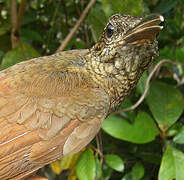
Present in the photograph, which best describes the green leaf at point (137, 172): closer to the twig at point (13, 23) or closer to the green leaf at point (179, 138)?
the green leaf at point (179, 138)

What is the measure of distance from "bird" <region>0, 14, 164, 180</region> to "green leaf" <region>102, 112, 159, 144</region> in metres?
0.29

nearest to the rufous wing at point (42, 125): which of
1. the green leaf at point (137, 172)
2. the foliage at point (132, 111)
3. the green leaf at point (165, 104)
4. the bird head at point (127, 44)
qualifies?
the bird head at point (127, 44)

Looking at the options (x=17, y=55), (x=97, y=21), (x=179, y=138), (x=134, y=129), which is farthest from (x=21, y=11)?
(x=179, y=138)

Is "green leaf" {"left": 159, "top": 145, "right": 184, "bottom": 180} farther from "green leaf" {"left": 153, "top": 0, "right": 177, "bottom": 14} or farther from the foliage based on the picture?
"green leaf" {"left": 153, "top": 0, "right": 177, "bottom": 14}

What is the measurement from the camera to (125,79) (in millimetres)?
1246

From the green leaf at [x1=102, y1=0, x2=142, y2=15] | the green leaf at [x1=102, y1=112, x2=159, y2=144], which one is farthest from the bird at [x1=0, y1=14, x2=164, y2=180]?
the green leaf at [x1=102, y1=112, x2=159, y2=144]

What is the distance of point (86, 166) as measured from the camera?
1569mm

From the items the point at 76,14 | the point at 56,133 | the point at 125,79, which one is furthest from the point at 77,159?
the point at 76,14

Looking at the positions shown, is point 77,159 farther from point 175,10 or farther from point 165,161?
point 175,10

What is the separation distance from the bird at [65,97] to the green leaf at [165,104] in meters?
0.40

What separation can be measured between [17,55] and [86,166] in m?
0.68

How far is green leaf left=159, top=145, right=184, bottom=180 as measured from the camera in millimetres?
1426

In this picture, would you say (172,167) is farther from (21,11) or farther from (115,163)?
(21,11)

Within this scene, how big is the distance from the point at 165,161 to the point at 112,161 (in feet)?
1.10
